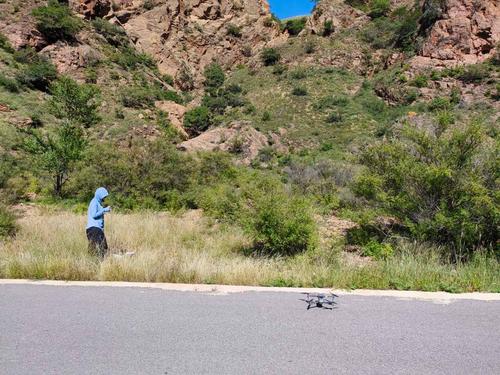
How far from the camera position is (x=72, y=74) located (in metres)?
39.3

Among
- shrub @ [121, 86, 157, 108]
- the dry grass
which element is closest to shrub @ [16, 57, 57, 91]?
shrub @ [121, 86, 157, 108]

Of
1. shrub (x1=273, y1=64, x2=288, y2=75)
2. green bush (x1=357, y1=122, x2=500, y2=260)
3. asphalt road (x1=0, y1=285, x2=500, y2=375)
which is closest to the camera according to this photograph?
asphalt road (x1=0, y1=285, x2=500, y2=375)

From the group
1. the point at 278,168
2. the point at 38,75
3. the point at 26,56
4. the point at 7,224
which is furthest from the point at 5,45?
the point at 7,224

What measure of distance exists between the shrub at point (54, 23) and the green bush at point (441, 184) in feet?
141

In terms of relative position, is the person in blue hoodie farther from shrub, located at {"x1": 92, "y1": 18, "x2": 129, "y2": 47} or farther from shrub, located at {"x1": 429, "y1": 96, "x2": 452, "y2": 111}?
shrub, located at {"x1": 92, "y1": 18, "x2": 129, "y2": 47}

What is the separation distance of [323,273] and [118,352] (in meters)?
3.22

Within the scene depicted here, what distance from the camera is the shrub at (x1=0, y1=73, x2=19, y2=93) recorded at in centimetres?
3200

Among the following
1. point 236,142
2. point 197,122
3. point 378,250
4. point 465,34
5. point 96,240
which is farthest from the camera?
point 197,122

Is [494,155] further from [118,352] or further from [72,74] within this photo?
[72,74]

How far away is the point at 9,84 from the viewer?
32.2 m

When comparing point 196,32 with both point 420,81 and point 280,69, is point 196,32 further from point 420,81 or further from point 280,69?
point 420,81

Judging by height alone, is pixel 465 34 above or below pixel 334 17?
below

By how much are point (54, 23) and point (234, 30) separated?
31137mm

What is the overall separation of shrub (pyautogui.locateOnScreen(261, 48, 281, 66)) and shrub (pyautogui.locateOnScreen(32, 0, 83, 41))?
25468mm
